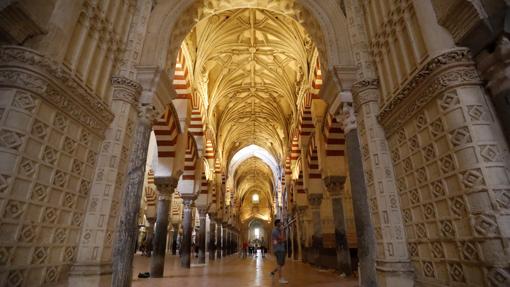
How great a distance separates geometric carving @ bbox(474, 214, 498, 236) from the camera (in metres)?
2.29

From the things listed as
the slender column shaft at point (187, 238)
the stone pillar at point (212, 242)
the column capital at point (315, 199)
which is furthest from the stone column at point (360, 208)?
the stone pillar at point (212, 242)

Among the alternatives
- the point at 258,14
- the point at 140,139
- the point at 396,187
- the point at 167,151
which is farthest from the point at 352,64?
the point at 258,14

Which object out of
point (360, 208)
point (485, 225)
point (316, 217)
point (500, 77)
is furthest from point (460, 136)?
point (316, 217)

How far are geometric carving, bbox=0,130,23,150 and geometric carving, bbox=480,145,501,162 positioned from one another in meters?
4.31

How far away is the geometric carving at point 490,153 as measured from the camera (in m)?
2.45

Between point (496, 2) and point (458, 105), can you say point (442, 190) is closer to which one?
point (458, 105)

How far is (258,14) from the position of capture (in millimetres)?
9867

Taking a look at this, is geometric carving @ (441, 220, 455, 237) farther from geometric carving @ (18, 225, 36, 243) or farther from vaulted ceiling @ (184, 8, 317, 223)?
vaulted ceiling @ (184, 8, 317, 223)

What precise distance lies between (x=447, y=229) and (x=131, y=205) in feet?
13.3

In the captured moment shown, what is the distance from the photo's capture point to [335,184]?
8.49m

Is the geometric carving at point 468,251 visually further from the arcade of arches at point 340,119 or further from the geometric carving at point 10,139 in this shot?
the geometric carving at point 10,139

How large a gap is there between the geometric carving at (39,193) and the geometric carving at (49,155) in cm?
28

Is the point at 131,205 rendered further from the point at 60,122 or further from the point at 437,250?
the point at 437,250

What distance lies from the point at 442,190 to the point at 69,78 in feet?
14.2
